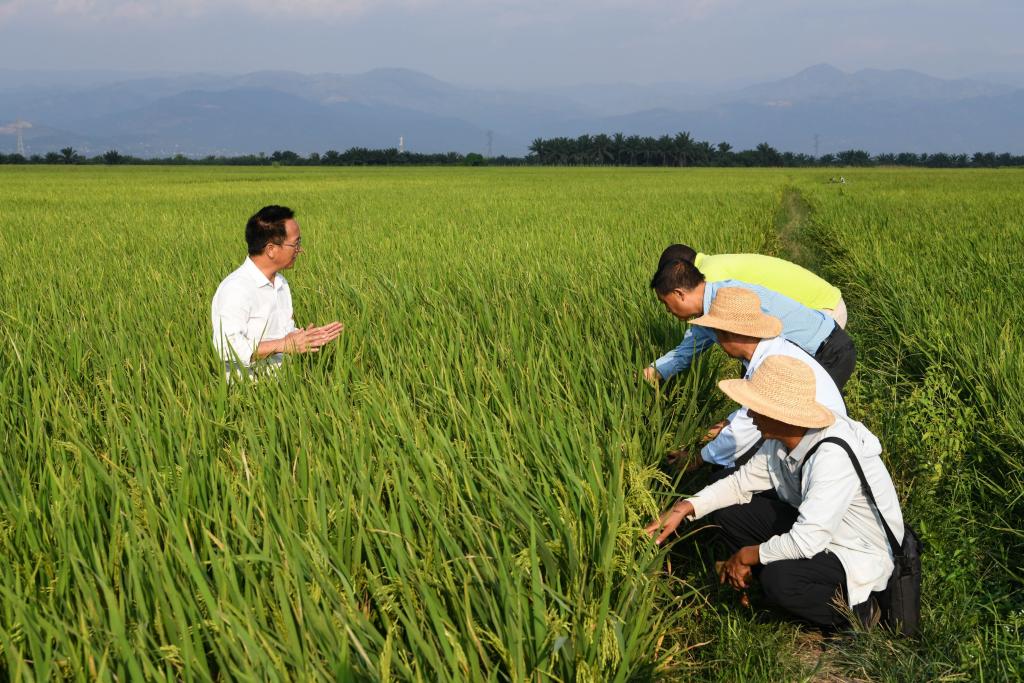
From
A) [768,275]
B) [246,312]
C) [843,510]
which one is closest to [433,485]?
[843,510]

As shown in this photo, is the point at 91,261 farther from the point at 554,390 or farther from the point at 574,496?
the point at 574,496

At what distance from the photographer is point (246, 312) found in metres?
3.28

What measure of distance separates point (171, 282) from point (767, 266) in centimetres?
344

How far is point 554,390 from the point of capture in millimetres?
2748

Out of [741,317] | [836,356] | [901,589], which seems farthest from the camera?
[836,356]

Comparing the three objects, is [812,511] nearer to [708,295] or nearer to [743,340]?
[743,340]

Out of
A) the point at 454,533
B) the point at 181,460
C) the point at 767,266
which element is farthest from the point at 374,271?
the point at 454,533

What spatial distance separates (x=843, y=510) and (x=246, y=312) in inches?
91.9

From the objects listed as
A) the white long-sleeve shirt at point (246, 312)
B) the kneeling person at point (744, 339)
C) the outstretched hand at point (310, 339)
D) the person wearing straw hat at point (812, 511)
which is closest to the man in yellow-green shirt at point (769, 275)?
the kneeling person at point (744, 339)

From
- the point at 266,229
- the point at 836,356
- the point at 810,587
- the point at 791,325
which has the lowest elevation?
the point at 810,587

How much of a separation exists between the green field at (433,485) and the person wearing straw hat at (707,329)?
15cm

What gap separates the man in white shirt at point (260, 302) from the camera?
312 centimetres

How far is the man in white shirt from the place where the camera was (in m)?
3.12

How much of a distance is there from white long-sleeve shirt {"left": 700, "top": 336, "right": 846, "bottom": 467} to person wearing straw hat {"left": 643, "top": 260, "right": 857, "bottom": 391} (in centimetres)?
25
